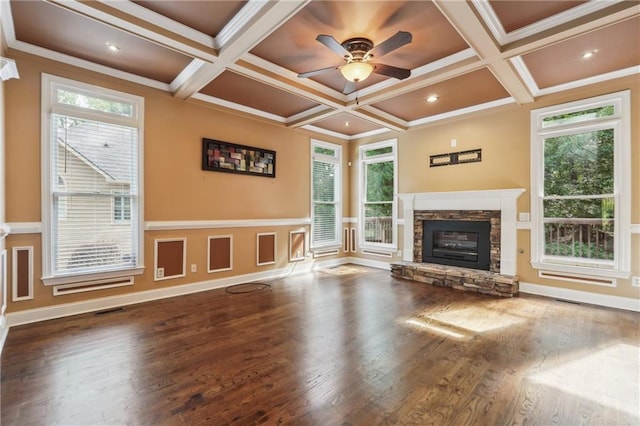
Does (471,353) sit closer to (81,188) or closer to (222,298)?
(222,298)

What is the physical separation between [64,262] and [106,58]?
2.35 m

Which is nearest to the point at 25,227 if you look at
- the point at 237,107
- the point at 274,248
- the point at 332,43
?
the point at 237,107

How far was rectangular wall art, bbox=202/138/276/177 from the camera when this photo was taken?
4547 mm

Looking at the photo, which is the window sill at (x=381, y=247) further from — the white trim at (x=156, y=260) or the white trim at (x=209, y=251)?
the white trim at (x=156, y=260)

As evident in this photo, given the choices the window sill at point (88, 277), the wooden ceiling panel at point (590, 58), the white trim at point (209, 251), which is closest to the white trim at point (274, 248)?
the white trim at point (209, 251)

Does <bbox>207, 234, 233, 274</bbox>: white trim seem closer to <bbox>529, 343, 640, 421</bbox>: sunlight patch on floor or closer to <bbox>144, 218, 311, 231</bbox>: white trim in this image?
<bbox>144, 218, 311, 231</bbox>: white trim

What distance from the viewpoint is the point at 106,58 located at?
334 centimetres

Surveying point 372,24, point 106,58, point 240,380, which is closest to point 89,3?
point 106,58

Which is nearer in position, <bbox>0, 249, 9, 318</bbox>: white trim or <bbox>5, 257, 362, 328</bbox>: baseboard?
<bbox>0, 249, 9, 318</bbox>: white trim

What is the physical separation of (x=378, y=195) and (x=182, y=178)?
12.6 feet

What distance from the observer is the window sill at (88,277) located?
10.7 ft

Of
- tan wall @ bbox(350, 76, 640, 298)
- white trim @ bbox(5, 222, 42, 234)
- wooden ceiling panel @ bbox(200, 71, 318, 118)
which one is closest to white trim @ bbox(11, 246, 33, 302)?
white trim @ bbox(5, 222, 42, 234)

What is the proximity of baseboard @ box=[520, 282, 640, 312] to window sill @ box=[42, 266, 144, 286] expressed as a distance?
215 inches

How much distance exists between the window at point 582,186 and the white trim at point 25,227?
626 cm
